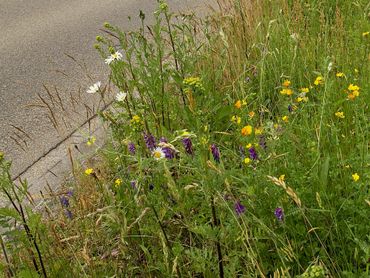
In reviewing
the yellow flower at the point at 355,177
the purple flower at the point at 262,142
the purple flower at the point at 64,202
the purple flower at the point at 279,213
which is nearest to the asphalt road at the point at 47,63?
the purple flower at the point at 64,202

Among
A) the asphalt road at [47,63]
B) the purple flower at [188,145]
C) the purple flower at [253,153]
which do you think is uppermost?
the purple flower at [188,145]

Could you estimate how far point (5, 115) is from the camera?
4.54 meters

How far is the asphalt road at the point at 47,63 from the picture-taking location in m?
4.12

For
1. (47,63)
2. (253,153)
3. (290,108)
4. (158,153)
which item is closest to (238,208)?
(253,153)

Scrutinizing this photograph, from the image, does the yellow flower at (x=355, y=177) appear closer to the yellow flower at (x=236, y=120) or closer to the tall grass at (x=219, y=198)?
the tall grass at (x=219, y=198)

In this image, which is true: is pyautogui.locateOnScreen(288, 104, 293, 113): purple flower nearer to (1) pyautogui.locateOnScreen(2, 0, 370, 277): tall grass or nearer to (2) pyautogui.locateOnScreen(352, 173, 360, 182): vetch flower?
(1) pyautogui.locateOnScreen(2, 0, 370, 277): tall grass

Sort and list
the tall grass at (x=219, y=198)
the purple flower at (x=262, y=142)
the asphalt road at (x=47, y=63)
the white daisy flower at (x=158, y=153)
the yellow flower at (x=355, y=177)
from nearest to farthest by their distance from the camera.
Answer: the tall grass at (x=219, y=198) → the yellow flower at (x=355, y=177) → the white daisy flower at (x=158, y=153) → the purple flower at (x=262, y=142) → the asphalt road at (x=47, y=63)

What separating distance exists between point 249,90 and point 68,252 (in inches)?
65.8

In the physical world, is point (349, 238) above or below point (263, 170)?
below

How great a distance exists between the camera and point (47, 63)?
5.46 metres

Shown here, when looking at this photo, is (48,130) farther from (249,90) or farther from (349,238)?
(349,238)

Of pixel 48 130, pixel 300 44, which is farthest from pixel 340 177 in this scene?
pixel 48 130

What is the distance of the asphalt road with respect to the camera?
4125mm

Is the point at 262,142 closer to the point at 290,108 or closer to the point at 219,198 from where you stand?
the point at 290,108
